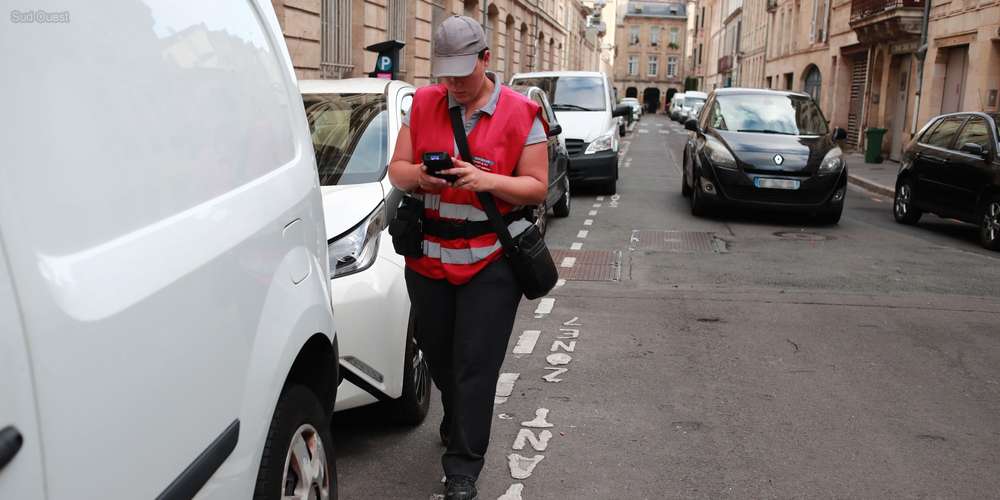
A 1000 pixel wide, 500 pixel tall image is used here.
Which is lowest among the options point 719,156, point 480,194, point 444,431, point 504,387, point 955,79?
point 504,387

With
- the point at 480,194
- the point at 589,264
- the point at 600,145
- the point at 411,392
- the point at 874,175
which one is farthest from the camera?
the point at 874,175

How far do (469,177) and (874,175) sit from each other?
20722mm

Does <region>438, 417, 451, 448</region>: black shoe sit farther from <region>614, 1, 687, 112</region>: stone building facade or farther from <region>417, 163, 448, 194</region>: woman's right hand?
<region>614, 1, 687, 112</region>: stone building facade

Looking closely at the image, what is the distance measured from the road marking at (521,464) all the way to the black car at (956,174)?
27.5ft

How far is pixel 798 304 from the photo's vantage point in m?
7.72

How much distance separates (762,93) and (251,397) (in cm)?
1249

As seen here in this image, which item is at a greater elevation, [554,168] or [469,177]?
[469,177]

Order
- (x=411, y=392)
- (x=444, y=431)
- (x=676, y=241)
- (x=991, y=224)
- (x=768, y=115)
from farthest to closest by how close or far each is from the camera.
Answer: (x=768, y=115) → (x=676, y=241) → (x=991, y=224) → (x=411, y=392) → (x=444, y=431)

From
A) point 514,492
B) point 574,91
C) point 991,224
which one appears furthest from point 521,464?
point 574,91

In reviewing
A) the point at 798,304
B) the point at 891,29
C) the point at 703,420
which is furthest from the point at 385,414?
the point at 891,29

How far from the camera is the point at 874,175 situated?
22016 millimetres

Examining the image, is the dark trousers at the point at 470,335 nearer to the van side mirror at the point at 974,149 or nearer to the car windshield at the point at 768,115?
the van side mirror at the point at 974,149

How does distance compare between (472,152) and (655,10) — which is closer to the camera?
(472,152)

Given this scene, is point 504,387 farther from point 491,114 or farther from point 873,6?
point 873,6
